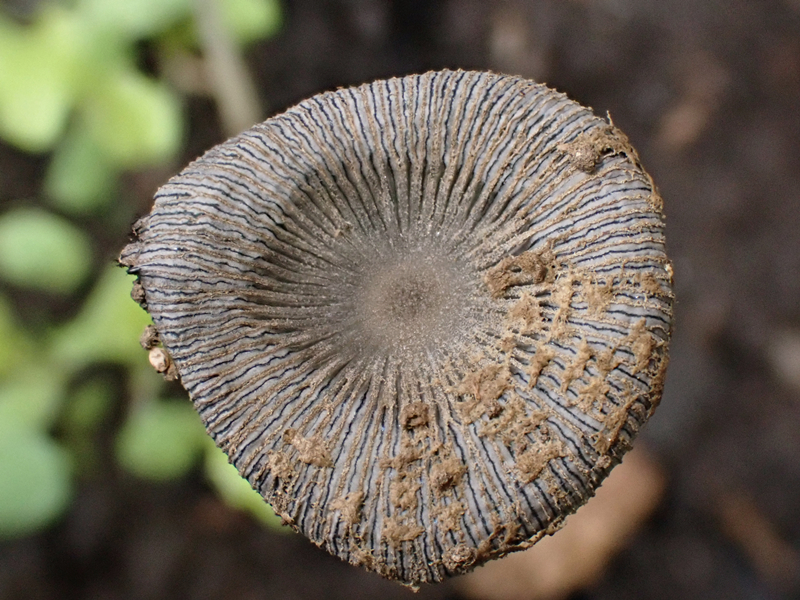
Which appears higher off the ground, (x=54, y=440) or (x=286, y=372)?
(x=286, y=372)

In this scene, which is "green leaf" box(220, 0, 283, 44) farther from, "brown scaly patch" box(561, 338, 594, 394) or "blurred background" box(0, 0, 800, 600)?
"brown scaly patch" box(561, 338, 594, 394)

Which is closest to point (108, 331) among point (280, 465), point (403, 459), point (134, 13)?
point (134, 13)

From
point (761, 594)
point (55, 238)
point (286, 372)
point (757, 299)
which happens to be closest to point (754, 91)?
point (757, 299)

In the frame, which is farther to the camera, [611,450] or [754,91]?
[754,91]

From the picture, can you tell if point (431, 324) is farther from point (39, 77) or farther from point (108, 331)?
point (39, 77)

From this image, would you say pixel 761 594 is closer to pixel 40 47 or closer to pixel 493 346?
pixel 493 346

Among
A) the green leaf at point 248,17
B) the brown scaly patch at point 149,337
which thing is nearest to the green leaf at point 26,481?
the brown scaly patch at point 149,337

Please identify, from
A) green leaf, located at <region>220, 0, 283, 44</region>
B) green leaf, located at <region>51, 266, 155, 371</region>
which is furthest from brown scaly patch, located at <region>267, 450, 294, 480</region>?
green leaf, located at <region>220, 0, 283, 44</region>
